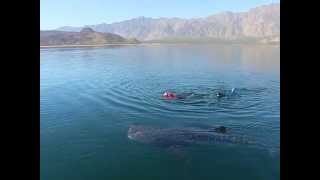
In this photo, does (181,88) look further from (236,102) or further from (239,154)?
(239,154)

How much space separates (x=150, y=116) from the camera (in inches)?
364

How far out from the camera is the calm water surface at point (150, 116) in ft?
25.0

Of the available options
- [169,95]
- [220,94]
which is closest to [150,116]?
[169,95]

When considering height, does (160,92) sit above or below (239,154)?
above

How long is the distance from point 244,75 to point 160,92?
3.05m

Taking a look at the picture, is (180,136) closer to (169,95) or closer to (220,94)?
(169,95)

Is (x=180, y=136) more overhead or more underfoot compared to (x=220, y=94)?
more underfoot

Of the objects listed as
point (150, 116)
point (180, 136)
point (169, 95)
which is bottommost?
point (180, 136)

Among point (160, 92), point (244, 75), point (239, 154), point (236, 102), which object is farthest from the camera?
point (244, 75)

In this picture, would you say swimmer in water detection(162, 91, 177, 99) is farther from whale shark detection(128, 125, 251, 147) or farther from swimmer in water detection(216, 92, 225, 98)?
whale shark detection(128, 125, 251, 147)

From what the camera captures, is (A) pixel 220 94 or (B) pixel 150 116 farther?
(A) pixel 220 94
